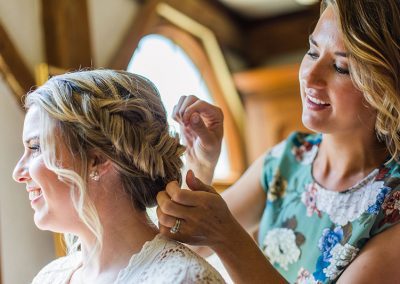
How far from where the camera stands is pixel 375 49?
1277 millimetres

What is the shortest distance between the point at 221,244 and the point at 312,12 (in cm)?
322

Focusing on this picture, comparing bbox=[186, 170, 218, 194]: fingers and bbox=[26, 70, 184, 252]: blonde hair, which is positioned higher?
bbox=[26, 70, 184, 252]: blonde hair

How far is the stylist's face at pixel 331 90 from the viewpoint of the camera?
52.3 inches

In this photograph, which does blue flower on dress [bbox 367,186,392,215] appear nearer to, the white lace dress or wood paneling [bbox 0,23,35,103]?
the white lace dress

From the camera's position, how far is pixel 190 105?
4.55 ft

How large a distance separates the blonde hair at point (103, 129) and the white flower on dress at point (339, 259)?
489 mm

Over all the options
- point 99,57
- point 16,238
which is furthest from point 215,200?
point 99,57

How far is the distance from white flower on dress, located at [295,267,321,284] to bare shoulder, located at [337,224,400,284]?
13cm

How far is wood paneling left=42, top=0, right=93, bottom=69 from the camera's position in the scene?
2.29 metres

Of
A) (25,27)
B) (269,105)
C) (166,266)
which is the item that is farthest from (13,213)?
(269,105)

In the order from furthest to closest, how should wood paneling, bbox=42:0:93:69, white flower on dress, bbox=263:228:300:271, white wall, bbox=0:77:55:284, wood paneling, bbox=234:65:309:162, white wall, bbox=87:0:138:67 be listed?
wood paneling, bbox=234:65:309:162, white wall, bbox=87:0:138:67, wood paneling, bbox=42:0:93:69, white wall, bbox=0:77:55:284, white flower on dress, bbox=263:228:300:271

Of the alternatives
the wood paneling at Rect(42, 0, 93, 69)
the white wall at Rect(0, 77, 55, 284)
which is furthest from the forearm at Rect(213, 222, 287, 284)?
the wood paneling at Rect(42, 0, 93, 69)

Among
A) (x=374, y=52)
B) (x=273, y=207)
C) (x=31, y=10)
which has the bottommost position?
(x=273, y=207)

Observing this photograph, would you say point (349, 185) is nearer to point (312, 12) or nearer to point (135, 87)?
point (135, 87)
